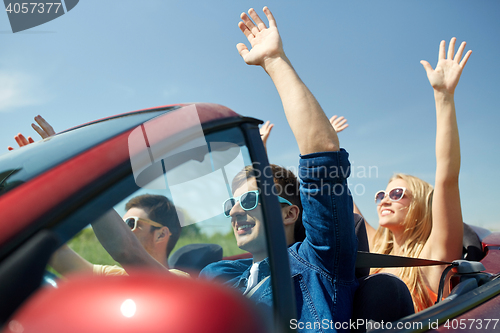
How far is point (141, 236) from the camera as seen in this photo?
85 cm

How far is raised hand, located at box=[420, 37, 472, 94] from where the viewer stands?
257 cm

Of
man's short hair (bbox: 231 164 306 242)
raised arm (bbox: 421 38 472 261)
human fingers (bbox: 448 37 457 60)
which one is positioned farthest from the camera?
human fingers (bbox: 448 37 457 60)

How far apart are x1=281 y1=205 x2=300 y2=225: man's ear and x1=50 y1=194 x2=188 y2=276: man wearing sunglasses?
0.96m

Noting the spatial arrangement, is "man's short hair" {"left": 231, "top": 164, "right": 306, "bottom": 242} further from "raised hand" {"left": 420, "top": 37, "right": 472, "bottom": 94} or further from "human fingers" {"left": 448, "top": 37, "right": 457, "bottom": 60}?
"human fingers" {"left": 448, "top": 37, "right": 457, "bottom": 60}

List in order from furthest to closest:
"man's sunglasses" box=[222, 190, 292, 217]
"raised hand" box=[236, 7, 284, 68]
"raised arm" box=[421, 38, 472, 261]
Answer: "raised arm" box=[421, 38, 472, 261]
"raised hand" box=[236, 7, 284, 68]
"man's sunglasses" box=[222, 190, 292, 217]

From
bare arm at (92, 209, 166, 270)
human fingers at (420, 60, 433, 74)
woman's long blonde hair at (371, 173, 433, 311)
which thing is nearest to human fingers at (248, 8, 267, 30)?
bare arm at (92, 209, 166, 270)

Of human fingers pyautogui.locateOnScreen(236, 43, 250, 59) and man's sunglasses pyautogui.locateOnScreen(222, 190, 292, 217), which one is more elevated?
human fingers pyautogui.locateOnScreen(236, 43, 250, 59)

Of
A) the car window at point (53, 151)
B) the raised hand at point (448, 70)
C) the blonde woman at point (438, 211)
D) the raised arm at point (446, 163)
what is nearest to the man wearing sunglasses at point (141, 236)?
the car window at point (53, 151)

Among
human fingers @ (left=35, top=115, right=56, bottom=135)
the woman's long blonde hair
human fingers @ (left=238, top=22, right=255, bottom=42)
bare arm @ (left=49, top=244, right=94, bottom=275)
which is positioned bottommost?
the woman's long blonde hair

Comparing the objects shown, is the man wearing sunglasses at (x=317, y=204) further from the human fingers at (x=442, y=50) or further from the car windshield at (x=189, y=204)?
the human fingers at (x=442, y=50)

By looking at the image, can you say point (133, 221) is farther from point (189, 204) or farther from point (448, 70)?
point (448, 70)

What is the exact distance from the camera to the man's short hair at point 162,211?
84 centimetres

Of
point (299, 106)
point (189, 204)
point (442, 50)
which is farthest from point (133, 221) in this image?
point (442, 50)

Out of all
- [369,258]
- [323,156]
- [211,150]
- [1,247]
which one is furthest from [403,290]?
[1,247]
